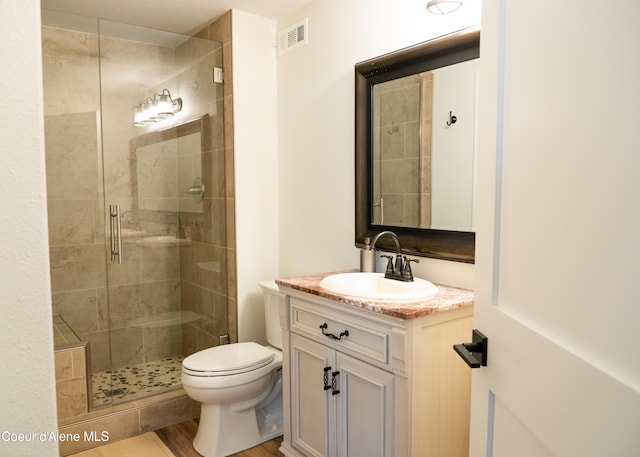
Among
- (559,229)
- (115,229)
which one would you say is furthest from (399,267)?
(115,229)

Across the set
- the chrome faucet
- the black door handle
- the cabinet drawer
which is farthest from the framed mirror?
the black door handle

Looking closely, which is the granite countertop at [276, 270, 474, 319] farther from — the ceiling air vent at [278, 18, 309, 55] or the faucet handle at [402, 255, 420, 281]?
the ceiling air vent at [278, 18, 309, 55]

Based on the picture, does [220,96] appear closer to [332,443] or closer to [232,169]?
[232,169]

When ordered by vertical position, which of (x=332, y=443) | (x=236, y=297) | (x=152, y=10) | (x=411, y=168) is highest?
(x=152, y=10)

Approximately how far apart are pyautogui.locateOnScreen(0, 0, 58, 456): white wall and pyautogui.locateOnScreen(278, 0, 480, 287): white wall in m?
1.68

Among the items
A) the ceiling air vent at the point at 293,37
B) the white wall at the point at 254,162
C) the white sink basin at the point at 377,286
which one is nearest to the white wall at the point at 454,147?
the white sink basin at the point at 377,286

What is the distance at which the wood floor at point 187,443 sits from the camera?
8.17 feet

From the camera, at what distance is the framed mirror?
199 cm

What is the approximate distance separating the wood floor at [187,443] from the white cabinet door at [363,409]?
67 cm

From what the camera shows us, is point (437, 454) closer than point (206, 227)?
Yes

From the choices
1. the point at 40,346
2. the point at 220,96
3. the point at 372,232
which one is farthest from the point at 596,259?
the point at 220,96

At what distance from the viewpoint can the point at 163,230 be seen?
3.23 m

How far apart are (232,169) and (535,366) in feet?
8.34

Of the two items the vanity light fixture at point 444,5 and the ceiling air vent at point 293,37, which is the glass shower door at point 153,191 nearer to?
the ceiling air vent at point 293,37
